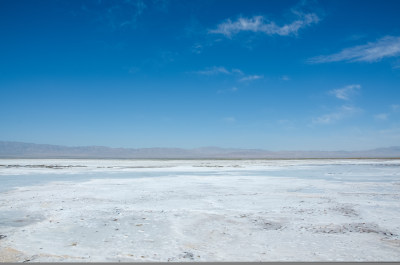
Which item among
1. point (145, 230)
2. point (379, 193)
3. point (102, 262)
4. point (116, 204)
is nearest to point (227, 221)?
point (145, 230)

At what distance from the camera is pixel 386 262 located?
5000 mm

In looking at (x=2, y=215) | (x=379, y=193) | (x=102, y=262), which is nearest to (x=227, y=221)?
(x=102, y=262)

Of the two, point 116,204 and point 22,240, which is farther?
point 116,204

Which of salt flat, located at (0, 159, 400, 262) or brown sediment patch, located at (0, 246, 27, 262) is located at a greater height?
brown sediment patch, located at (0, 246, 27, 262)

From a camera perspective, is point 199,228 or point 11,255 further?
point 199,228

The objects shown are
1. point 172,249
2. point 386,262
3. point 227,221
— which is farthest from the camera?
point 227,221

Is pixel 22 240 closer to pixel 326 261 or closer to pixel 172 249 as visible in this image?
pixel 172 249

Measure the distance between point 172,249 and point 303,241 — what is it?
2742mm

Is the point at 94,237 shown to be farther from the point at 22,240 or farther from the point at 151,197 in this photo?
the point at 151,197

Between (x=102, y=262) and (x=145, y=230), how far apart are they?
2143 mm

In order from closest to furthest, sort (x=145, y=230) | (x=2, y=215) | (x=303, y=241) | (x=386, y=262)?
1. (x=386, y=262)
2. (x=303, y=241)
3. (x=145, y=230)
4. (x=2, y=215)

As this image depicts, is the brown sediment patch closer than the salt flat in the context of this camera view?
Yes

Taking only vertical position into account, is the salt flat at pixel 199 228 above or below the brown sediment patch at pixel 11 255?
below

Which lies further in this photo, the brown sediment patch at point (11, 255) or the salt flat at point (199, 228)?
the salt flat at point (199, 228)
